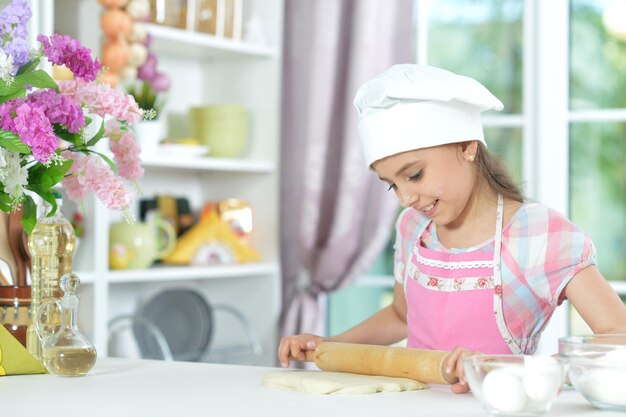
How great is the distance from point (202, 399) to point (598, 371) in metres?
0.55

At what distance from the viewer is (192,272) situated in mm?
3404

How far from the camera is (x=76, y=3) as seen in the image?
10.4 feet

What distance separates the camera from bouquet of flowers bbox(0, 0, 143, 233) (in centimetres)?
170

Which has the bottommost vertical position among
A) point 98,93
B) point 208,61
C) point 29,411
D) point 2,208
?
point 29,411

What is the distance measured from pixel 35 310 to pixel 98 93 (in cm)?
40

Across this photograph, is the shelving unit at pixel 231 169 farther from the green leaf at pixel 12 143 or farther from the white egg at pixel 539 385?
the white egg at pixel 539 385

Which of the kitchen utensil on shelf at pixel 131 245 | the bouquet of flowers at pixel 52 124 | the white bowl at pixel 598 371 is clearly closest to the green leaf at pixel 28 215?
the bouquet of flowers at pixel 52 124

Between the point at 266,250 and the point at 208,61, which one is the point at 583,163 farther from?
the point at 208,61

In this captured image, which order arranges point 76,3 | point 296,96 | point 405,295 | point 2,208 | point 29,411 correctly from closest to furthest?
point 29,411 < point 2,208 < point 405,295 < point 76,3 < point 296,96

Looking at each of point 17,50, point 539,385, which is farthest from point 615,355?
point 17,50

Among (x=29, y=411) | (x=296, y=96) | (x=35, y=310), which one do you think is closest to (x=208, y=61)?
(x=296, y=96)

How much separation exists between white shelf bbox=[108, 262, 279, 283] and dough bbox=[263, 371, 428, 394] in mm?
1641

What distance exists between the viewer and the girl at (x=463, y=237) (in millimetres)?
1847

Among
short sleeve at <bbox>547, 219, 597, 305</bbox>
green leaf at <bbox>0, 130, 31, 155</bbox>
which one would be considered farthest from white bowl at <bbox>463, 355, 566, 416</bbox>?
green leaf at <bbox>0, 130, 31, 155</bbox>
